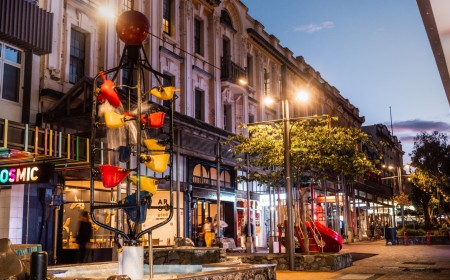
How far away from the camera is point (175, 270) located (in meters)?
10.2

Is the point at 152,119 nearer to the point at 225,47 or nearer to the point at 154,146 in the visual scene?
the point at 154,146

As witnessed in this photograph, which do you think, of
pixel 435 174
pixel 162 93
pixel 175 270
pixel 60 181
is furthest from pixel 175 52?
pixel 435 174

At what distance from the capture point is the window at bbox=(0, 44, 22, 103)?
15.5m

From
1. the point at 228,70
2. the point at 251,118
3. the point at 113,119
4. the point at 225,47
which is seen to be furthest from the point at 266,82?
the point at 113,119

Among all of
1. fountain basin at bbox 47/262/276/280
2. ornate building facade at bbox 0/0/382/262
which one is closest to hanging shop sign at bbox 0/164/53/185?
ornate building facade at bbox 0/0/382/262

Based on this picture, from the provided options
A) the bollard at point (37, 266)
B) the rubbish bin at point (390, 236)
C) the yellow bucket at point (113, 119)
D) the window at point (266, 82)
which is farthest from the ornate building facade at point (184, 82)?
the rubbish bin at point (390, 236)

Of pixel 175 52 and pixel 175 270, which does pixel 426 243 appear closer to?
pixel 175 52

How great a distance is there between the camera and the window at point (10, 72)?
1548cm

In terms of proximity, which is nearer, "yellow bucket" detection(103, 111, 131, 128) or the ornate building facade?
"yellow bucket" detection(103, 111, 131, 128)

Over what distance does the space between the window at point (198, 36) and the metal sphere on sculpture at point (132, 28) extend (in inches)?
810

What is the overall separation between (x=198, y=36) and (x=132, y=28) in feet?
69.5

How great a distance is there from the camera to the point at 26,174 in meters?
12.5

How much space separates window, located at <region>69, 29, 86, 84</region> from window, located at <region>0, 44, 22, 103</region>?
2.40 metres

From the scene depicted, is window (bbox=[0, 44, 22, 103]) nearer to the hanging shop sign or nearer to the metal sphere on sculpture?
the hanging shop sign
